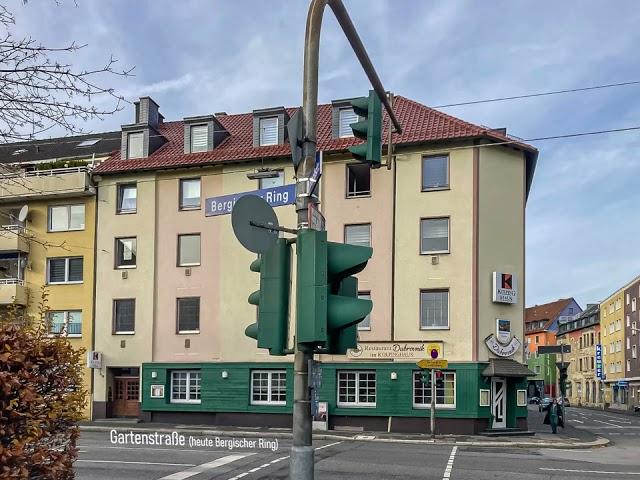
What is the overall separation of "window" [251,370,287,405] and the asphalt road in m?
7.74

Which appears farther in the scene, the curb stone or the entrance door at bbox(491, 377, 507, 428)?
the entrance door at bbox(491, 377, 507, 428)

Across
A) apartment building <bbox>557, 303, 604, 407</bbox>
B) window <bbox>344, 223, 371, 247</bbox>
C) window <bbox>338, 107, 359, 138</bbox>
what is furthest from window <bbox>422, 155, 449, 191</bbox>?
apartment building <bbox>557, 303, 604, 407</bbox>

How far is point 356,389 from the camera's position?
2961cm

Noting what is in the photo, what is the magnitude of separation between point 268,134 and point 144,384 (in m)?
12.3

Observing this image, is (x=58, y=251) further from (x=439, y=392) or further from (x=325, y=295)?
(x=325, y=295)

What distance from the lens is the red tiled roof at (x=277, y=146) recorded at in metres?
29.8

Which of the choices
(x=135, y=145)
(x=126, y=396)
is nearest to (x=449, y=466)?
(x=126, y=396)

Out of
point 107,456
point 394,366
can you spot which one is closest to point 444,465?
point 107,456

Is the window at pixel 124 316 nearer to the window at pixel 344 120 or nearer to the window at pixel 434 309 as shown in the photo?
the window at pixel 344 120

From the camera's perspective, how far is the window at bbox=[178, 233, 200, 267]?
3262 cm

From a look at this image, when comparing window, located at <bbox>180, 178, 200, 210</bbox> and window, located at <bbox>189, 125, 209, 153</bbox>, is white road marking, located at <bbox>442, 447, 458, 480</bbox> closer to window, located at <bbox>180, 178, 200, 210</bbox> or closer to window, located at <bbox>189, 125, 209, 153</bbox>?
window, located at <bbox>180, 178, 200, 210</bbox>

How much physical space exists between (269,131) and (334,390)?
11.9 metres

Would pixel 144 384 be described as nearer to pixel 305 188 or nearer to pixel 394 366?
pixel 394 366

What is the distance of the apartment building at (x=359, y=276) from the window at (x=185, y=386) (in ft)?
0.20
